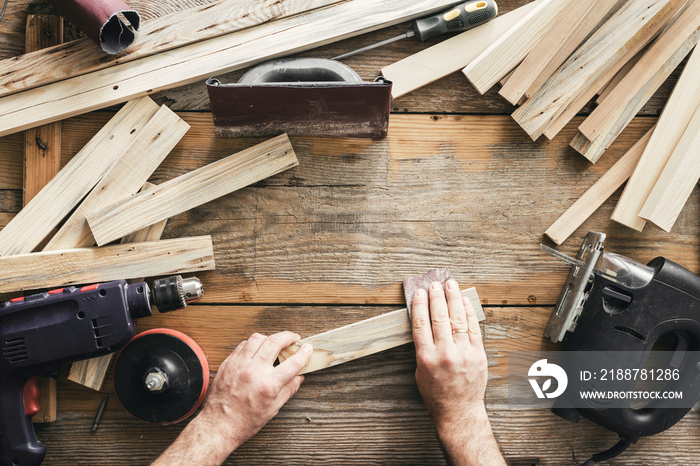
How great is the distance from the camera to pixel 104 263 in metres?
1.03

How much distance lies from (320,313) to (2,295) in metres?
0.75

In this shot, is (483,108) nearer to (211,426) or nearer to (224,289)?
(224,289)

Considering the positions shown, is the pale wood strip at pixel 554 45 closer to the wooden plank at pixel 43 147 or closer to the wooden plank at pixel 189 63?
the wooden plank at pixel 189 63

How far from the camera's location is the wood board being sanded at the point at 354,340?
3.43ft

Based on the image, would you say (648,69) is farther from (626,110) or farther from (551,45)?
(551,45)

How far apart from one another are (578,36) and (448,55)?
0.30 m

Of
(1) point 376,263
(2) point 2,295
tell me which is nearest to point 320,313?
(1) point 376,263

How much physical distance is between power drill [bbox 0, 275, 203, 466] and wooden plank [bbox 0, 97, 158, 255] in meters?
0.16

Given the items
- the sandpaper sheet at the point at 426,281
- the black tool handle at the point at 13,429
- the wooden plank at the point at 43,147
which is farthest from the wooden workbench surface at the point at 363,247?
the wooden plank at the point at 43,147

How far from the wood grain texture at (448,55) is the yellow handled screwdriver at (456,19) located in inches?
0.9

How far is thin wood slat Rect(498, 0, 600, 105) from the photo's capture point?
100 cm

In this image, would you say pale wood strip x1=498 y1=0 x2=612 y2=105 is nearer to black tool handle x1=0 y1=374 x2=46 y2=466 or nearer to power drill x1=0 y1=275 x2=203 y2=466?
power drill x1=0 y1=275 x2=203 y2=466

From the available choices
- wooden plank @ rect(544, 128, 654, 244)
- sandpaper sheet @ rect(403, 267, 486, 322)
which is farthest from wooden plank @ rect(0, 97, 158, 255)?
wooden plank @ rect(544, 128, 654, 244)

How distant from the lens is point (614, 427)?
105 centimetres
